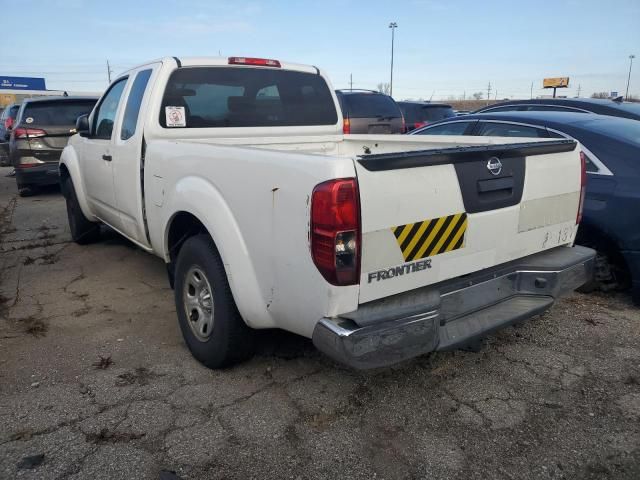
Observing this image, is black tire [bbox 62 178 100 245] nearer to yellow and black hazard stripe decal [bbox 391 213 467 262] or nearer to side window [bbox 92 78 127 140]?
side window [bbox 92 78 127 140]

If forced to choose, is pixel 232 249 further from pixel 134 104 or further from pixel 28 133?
pixel 28 133

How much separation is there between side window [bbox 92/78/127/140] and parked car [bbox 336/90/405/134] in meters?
5.73

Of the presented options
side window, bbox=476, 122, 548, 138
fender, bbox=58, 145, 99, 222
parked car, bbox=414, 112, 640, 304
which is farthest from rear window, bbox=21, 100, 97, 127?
parked car, bbox=414, 112, 640, 304

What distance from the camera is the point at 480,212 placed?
8.63 feet

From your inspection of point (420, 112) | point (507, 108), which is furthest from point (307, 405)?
point (420, 112)

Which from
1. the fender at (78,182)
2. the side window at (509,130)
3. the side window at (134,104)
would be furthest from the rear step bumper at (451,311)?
the fender at (78,182)

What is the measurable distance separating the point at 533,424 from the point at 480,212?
114cm

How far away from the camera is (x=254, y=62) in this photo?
431 cm

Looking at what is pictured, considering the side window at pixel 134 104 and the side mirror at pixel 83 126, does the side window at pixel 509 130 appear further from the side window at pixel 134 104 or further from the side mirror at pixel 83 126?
the side mirror at pixel 83 126

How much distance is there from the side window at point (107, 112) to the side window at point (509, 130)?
3507mm

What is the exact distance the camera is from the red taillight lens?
421cm

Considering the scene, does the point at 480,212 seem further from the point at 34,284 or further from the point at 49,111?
the point at 49,111

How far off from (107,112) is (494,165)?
376 cm

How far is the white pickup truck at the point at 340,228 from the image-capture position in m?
2.25
